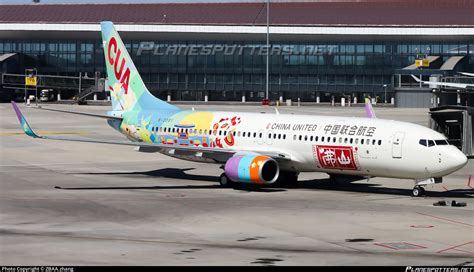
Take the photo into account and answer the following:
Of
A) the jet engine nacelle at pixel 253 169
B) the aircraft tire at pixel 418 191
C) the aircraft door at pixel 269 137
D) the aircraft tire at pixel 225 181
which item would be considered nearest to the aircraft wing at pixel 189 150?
the aircraft door at pixel 269 137

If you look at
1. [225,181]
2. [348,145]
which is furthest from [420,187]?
[225,181]

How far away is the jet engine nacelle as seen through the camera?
1885 inches

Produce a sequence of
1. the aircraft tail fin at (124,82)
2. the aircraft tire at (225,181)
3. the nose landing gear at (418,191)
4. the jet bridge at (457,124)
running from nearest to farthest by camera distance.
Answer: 1. the nose landing gear at (418,191)
2. the aircraft tire at (225,181)
3. the aircraft tail fin at (124,82)
4. the jet bridge at (457,124)

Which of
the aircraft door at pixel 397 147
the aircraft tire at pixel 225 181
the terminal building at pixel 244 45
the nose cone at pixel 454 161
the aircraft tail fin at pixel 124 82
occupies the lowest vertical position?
the aircraft tire at pixel 225 181

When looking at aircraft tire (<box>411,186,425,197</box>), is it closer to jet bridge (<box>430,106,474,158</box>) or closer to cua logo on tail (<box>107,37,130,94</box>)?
jet bridge (<box>430,106,474,158</box>)

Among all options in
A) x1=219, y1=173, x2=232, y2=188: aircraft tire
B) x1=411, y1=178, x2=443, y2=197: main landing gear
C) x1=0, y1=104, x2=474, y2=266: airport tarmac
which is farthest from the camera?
x1=219, y1=173, x2=232, y2=188: aircraft tire

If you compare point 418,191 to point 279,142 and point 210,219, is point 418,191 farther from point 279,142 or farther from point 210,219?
point 210,219

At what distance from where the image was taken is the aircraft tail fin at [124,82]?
57.7 m

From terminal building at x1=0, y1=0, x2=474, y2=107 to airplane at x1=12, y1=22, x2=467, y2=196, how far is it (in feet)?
347

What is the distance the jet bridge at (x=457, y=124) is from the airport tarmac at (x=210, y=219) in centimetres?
187

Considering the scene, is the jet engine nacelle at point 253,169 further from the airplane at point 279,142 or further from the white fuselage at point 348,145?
the white fuselage at point 348,145

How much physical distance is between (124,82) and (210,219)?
2144 cm

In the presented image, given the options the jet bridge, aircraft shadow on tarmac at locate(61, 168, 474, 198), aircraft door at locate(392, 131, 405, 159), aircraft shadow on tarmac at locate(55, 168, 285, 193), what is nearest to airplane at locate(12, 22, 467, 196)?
aircraft door at locate(392, 131, 405, 159)

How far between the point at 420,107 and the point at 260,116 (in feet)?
318
